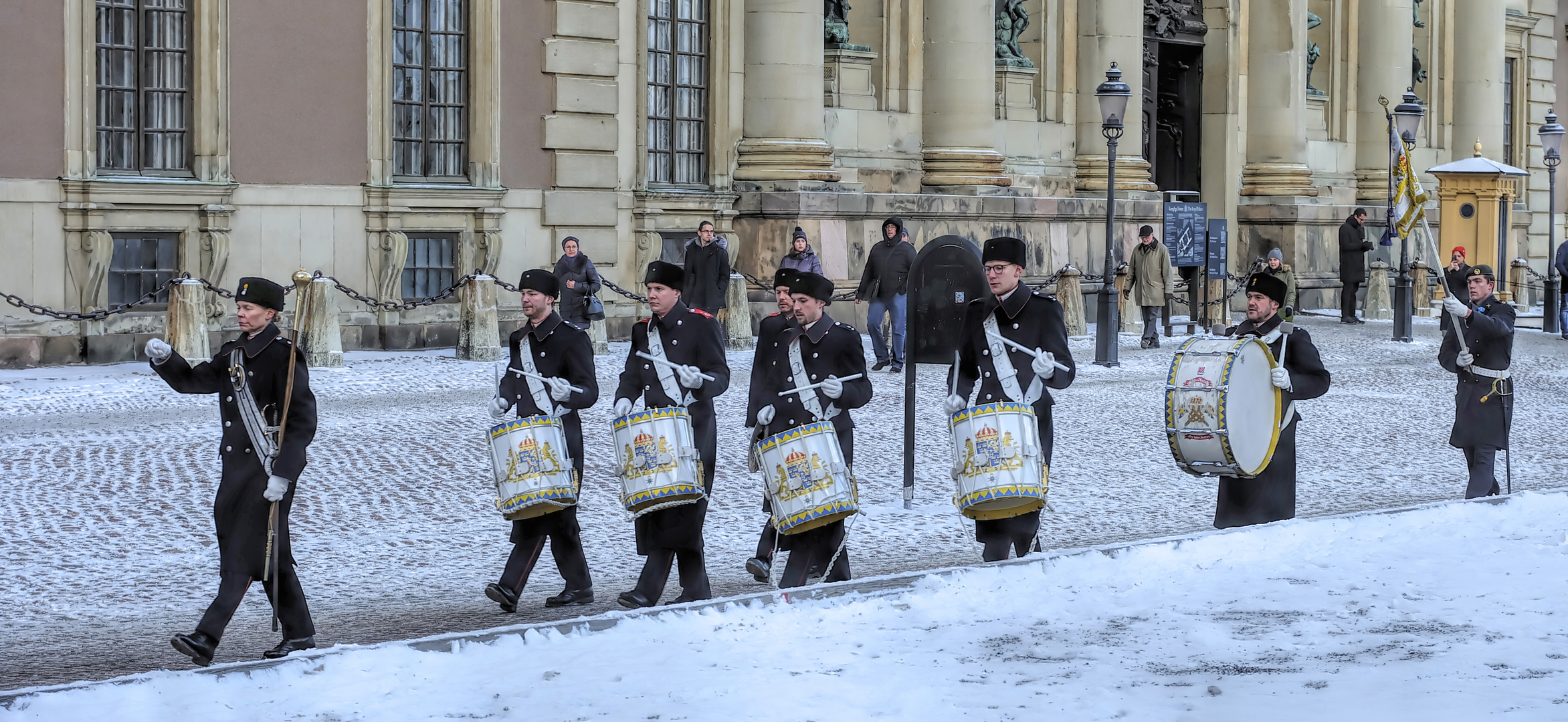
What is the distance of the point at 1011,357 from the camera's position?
28.7 ft

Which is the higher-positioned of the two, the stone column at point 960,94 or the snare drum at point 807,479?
the stone column at point 960,94

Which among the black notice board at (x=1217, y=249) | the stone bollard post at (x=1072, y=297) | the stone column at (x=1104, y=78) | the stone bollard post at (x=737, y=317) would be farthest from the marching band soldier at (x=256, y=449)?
the stone column at (x=1104, y=78)

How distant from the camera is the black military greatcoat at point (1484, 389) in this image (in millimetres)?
11188

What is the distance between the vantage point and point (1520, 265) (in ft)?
112

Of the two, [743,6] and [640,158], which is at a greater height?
[743,6]

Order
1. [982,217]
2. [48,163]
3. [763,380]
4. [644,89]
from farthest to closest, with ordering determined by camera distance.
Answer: [982,217], [644,89], [48,163], [763,380]

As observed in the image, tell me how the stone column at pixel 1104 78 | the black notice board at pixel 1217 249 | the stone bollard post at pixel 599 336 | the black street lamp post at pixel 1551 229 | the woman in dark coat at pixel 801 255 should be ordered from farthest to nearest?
1. the stone column at pixel 1104 78
2. the black street lamp post at pixel 1551 229
3. the black notice board at pixel 1217 249
4. the stone bollard post at pixel 599 336
5. the woman in dark coat at pixel 801 255

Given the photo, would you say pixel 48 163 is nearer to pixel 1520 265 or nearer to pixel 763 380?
pixel 763 380

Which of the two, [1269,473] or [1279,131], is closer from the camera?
[1269,473]

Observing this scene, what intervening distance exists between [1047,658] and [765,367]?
1.98m

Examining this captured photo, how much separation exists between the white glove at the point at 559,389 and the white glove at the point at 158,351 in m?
1.68

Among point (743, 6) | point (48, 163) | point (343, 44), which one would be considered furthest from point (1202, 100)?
point (48, 163)

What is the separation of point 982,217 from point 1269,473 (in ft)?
58.1

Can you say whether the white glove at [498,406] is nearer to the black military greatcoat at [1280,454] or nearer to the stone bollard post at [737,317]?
the black military greatcoat at [1280,454]
